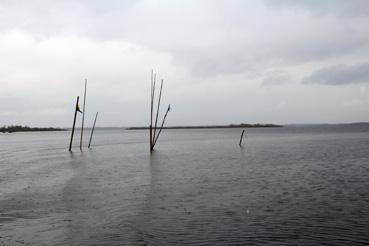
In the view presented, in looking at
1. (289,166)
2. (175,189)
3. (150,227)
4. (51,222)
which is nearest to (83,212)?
(51,222)

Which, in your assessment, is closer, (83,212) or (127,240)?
(127,240)

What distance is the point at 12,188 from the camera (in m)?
20.5

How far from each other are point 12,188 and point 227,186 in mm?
11458

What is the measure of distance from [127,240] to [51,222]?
3550 mm

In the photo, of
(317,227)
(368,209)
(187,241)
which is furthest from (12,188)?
(368,209)

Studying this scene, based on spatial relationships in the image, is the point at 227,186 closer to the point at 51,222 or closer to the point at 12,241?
the point at 51,222

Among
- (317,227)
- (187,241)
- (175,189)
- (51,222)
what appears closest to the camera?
(187,241)

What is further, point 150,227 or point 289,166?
point 289,166

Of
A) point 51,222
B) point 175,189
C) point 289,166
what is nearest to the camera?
point 51,222

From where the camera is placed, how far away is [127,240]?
11.1m

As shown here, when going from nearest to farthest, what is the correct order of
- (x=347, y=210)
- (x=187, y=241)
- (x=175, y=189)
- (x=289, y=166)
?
1. (x=187, y=241)
2. (x=347, y=210)
3. (x=175, y=189)
4. (x=289, y=166)

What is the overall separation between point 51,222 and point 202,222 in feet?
17.0

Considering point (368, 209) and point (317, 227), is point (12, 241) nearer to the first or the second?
point (317, 227)

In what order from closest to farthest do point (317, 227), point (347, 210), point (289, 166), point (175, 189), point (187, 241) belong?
point (187, 241) → point (317, 227) → point (347, 210) → point (175, 189) → point (289, 166)
